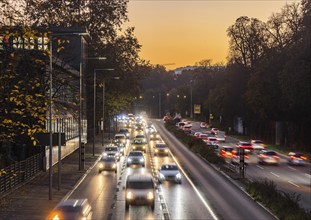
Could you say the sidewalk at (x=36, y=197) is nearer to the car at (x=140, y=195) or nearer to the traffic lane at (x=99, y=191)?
the traffic lane at (x=99, y=191)

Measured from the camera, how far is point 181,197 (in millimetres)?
31344

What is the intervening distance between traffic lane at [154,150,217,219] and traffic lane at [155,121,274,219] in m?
0.76

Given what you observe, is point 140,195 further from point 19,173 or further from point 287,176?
point 287,176

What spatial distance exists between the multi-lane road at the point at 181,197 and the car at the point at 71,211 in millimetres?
4643

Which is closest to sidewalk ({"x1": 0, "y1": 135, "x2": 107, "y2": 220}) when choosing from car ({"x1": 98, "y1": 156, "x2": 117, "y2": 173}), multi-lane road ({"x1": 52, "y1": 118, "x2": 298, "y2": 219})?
multi-lane road ({"x1": 52, "y1": 118, "x2": 298, "y2": 219})

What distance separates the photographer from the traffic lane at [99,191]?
26581 mm

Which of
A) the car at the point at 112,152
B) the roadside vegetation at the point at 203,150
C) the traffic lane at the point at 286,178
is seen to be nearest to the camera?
the traffic lane at the point at 286,178

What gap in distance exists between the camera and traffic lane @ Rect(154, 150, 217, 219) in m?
25.5

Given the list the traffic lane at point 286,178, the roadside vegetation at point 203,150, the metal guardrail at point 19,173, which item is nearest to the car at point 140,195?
the metal guardrail at point 19,173

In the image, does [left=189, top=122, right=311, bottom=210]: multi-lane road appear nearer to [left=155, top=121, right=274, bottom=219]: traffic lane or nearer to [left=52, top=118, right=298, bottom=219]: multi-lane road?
[left=155, top=121, right=274, bottom=219]: traffic lane

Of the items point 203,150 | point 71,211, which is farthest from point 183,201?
point 203,150

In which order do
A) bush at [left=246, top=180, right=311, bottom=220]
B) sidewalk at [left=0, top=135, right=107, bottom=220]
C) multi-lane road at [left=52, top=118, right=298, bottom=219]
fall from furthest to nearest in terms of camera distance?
1. multi-lane road at [left=52, top=118, right=298, bottom=219]
2. sidewalk at [left=0, top=135, right=107, bottom=220]
3. bush at [left=246, top=180, right=311, bottom=220]

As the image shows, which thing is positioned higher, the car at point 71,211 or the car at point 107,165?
the car at point 71,211

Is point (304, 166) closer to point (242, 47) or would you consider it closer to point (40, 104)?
point (40, 104)
